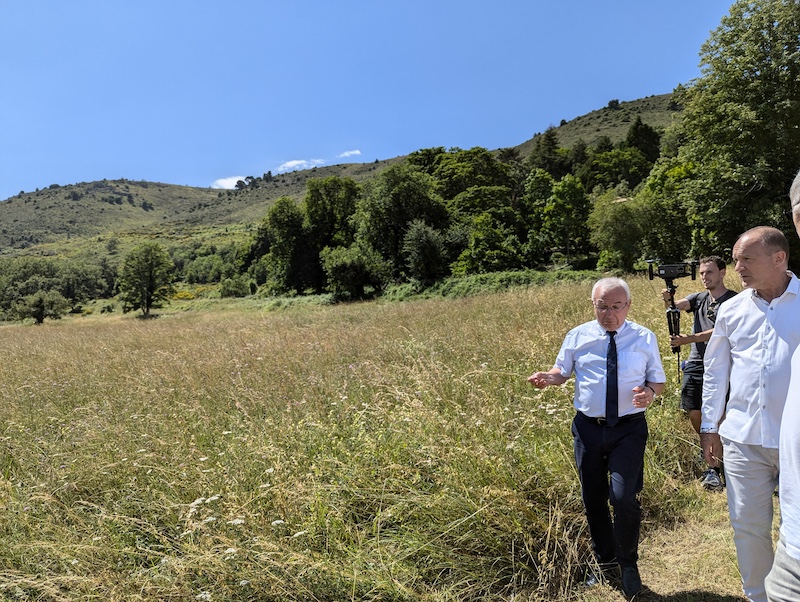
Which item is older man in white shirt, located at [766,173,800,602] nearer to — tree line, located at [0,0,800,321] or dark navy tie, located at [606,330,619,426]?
dark navy tie, located at [606,330,619,426]

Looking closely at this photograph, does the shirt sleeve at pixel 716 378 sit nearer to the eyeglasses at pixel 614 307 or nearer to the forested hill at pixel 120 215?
the eyeglasses at pixel 614 307

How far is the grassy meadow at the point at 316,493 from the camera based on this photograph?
2609mm

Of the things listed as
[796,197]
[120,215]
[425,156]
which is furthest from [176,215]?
[796,197]

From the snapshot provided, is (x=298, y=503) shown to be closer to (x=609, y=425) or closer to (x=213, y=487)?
(x=213, y=487)

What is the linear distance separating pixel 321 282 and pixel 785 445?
42.9 metres

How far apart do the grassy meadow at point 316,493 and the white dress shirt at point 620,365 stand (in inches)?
31.3

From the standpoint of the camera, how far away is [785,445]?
1.35m

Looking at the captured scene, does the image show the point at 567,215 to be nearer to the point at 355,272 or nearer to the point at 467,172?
the point at 467,172

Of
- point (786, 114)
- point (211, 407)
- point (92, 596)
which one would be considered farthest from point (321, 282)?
point (92, 596)

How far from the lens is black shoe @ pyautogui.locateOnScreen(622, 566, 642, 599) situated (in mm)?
2559

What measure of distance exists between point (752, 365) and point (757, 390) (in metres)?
0.14

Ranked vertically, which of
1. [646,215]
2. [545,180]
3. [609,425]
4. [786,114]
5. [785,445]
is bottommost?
[609,425]

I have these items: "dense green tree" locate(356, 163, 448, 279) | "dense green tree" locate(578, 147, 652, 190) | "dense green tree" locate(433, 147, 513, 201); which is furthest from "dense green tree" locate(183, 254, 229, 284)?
"dense green tree" locate(578, 147, 652, 190)

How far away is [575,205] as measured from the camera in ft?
146
